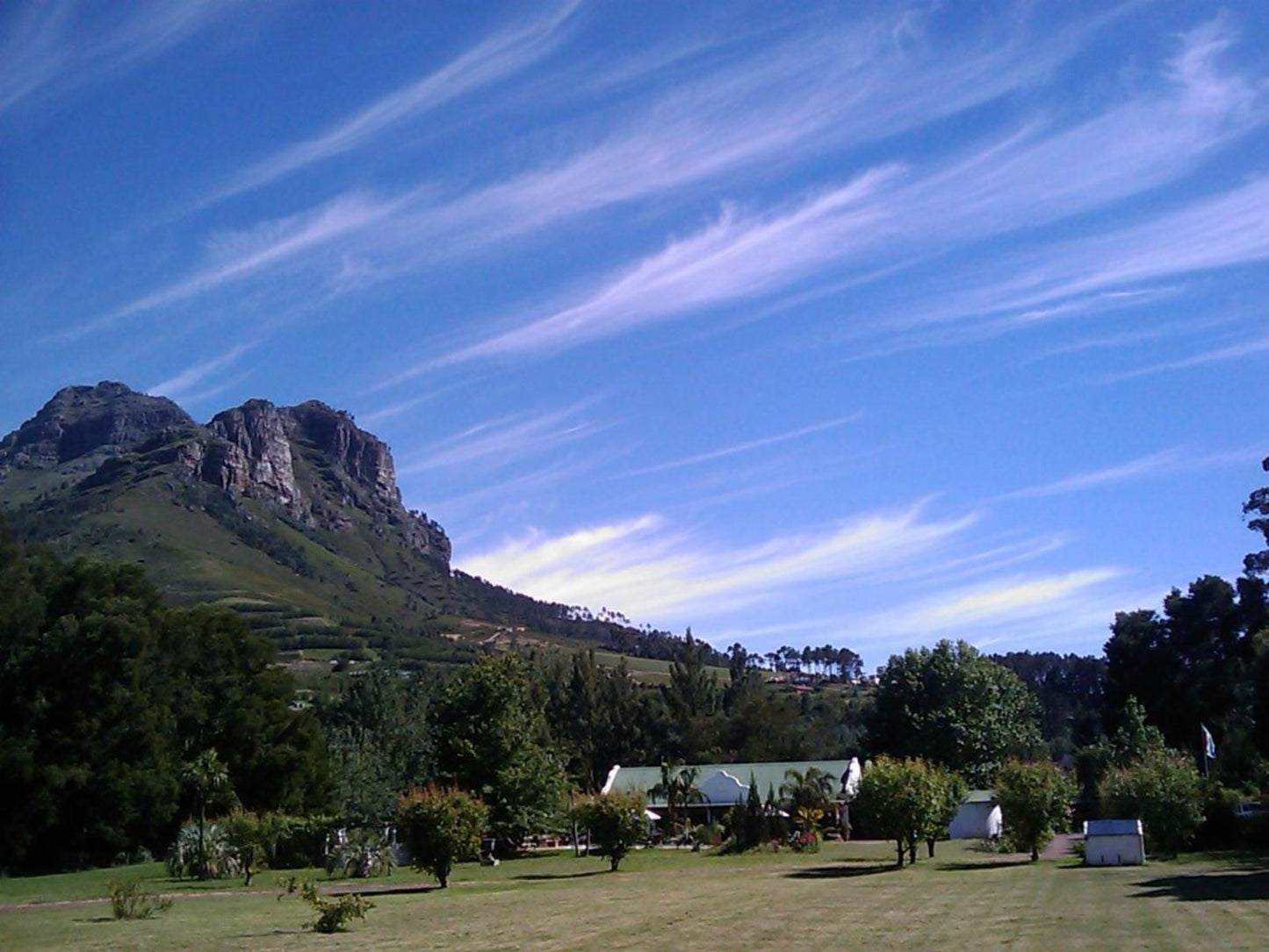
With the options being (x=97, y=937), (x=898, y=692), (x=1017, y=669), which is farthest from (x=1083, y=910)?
(x=1017, y=669)

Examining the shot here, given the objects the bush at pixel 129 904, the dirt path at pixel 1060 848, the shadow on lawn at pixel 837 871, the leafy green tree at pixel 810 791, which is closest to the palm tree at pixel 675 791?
the leafy green tree at pixel 810 791

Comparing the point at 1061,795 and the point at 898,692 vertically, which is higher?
the point at 898,692

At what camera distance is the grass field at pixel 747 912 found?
19.6 m

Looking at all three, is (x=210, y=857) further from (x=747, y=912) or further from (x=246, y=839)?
(x=747, y=912)

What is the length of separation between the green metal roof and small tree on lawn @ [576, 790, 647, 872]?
87.8 ft

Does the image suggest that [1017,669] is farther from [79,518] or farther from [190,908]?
[190,908]

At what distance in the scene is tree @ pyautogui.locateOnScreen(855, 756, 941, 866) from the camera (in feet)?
134

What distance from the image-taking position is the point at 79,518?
6900 inches

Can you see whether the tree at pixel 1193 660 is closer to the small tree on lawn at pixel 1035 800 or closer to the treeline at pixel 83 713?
the small tree on lawn at pixel 1035 800

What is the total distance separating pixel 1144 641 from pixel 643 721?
35972 millimetres

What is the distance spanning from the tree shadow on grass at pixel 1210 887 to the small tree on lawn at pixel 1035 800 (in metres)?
9.26

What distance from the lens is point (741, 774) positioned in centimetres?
7500

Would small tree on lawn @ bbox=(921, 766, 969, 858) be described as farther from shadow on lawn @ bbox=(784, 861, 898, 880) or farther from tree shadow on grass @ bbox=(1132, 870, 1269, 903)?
tree shadow on grass @ bbox=(1132, 870, 1269, 903)

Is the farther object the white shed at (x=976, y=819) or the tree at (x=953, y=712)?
the tree at (x=953, y=712)
